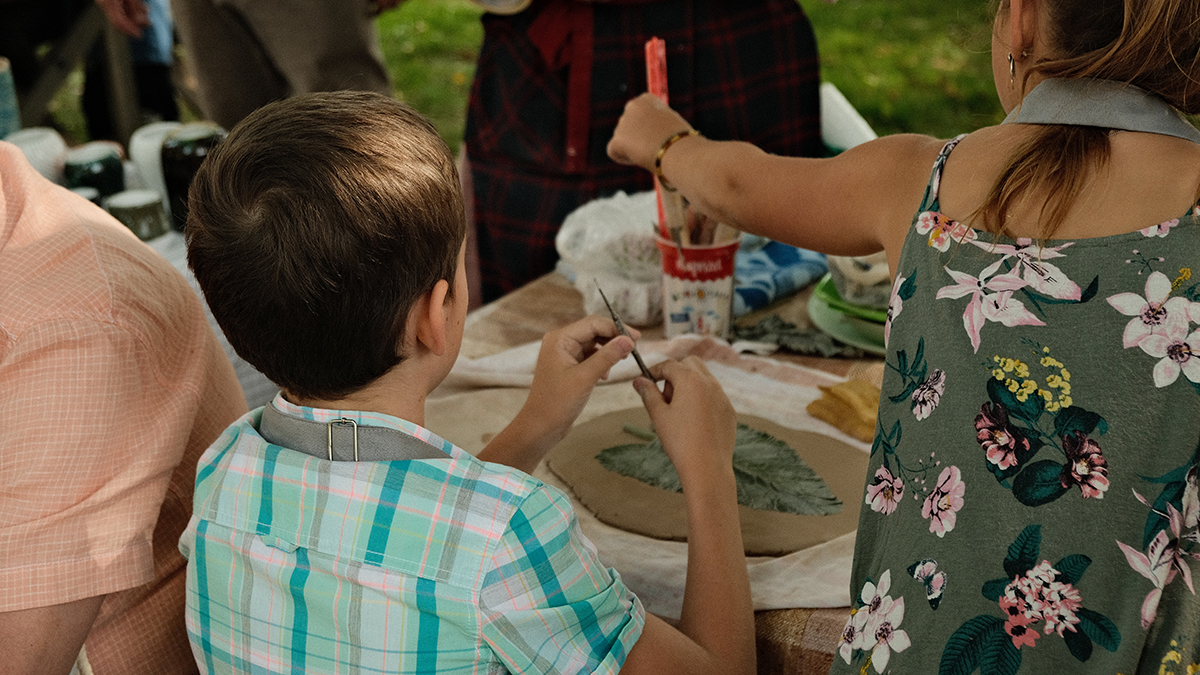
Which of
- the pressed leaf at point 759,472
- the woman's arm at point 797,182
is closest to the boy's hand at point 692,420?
the pressed leaf at point 759,472

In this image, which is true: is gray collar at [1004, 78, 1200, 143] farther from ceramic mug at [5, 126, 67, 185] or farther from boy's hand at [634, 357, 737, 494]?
ceramic mug at [5, 126, 67, 185]

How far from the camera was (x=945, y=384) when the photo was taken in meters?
0.90

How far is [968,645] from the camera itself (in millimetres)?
879

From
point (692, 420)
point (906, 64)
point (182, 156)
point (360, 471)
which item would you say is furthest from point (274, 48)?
point (906, 64)

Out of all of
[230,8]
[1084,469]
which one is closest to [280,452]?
[1084,469]

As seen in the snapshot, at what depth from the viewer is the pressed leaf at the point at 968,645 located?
0.88 metres

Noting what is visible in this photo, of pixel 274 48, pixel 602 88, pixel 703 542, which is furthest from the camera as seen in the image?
pixel 274 48

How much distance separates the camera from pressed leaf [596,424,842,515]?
1.19 metres

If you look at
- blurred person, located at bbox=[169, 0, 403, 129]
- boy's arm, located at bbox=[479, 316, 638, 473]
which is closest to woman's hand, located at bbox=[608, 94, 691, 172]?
boy's arm, located at bbox=[479, 316, 638, 473]

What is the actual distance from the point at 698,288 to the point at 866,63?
14.6 feet

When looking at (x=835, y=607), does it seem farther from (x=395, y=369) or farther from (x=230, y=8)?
(x=230, y=8)

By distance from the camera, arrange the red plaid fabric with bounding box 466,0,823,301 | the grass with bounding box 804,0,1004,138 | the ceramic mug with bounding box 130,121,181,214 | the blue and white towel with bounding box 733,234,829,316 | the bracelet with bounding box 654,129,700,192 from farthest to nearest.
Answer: the grass with bounding box 804,0,1004,138
the red plaid fabric with bounding box 466,0,823,301
the ceramic mug with bounding box 130,121,181,214
the blue and white towel with bounding box 733,234,829,316
the bracelet with bounding box 654,129,700,192

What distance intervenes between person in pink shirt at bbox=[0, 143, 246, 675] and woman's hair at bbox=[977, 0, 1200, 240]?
0.81 metres

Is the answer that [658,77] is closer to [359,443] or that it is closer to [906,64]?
[359,443]
